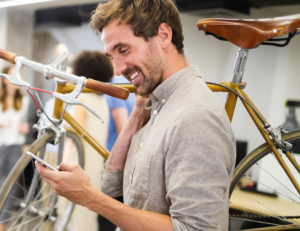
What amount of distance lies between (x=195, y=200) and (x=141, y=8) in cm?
50

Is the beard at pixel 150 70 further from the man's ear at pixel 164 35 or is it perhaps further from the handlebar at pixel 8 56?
the handlebar at pixel 8 56

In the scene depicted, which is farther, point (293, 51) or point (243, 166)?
point (293, 51)

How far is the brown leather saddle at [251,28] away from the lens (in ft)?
2.92

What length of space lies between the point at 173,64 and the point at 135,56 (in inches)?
4.5

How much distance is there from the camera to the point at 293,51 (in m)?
1.64

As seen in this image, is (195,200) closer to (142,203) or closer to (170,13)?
(142,203)

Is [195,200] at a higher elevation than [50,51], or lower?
lower

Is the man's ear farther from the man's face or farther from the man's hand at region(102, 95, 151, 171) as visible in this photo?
the man's hand at region(102, 95, 151, 171)

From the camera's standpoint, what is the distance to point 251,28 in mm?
900

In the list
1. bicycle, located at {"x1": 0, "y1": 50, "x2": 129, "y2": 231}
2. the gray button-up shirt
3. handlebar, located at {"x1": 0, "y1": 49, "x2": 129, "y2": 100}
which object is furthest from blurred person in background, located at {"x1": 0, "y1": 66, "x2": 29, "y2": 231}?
the gray button-up shirt

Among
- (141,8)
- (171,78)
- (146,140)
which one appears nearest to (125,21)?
(141,8)

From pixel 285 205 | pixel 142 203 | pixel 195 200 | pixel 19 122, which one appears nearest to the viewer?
pixel 195 200

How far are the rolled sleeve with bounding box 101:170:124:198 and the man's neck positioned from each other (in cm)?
35

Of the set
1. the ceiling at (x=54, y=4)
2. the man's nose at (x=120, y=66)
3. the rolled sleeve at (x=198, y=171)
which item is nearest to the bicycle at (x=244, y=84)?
the man's nose at (x=120, y=66)
